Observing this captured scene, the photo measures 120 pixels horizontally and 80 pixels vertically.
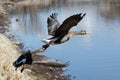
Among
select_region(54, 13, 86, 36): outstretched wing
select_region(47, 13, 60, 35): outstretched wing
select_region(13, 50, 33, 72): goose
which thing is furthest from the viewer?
select_region(47, 13, 60, 35): outstretched wing

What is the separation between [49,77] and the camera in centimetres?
2361

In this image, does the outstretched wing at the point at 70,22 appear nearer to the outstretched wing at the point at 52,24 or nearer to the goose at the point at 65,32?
the goose at the point at 65,32

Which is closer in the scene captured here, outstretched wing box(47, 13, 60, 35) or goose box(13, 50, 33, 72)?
goose box(13, 50, 33, 72)

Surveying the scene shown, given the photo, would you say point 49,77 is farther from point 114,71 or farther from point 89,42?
point 89,42

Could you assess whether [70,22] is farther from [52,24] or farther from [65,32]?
[52,24]

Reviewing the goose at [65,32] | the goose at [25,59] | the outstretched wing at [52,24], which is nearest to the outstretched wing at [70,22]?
the goose at [65,32]

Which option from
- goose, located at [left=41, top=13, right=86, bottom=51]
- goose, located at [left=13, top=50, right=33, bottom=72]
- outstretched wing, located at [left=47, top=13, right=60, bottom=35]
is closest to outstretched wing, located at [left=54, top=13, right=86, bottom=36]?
goose, located at [left=41, top=13, right=86, bottom=51]

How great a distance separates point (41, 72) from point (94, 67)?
4.87 meters

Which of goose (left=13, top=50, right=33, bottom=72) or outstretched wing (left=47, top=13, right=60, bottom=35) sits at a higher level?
outstretched wing (left=47, top=13, right=60, bottom=35)

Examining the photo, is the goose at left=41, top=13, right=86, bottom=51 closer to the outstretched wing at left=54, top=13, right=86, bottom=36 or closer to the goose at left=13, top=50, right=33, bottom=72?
the outstretched wing at left=54, top=13, right=86, bottom=36

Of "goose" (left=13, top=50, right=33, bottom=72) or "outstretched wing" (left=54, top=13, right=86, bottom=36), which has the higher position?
"outstretched wing" (left=54, top=13, right=86, bottom=36)

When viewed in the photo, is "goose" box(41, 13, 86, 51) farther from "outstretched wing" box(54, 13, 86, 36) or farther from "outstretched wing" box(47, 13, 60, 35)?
"outstretched wing" box(47, 13, 60, 35)

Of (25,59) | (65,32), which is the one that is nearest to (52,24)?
(65,32)

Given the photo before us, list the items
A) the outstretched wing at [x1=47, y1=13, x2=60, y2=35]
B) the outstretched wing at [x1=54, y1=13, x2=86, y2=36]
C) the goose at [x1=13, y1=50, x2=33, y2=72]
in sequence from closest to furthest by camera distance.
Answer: the goose at [x1=13, y1=50, x2=33, y2=72] → the outstretched wing at [x1=54, y1=13, x2=86, y2=36] → the outstretched wing at [x1=47, y1=13, x2=60, y2=35]
